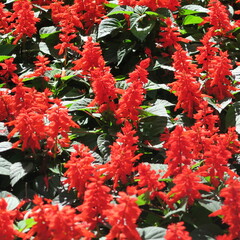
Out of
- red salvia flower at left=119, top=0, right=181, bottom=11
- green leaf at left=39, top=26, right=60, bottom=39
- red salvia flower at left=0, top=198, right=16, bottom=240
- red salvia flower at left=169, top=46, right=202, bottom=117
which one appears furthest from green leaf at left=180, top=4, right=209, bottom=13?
red salvia flower at left=0, top=198, right=16, bottom=240

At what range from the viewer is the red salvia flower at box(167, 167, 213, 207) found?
2242mm

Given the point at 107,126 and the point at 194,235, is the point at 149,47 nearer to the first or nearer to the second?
the point at 107,126

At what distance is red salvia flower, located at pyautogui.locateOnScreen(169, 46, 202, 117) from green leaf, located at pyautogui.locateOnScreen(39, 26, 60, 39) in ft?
4.46

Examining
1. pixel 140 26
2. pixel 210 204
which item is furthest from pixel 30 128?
pixel 140 26

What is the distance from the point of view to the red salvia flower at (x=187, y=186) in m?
2.24

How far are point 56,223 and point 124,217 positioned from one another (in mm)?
292

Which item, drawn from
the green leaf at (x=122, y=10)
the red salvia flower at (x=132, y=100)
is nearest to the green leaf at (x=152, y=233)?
the red salvia flower at (x=132, y=100)

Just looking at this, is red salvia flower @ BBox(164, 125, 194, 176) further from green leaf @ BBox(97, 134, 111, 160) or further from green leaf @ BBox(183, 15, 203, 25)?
green leaf @ BBox(183, 15, 203, 25)

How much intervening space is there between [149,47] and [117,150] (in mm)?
1792

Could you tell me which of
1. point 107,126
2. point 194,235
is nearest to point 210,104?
point 107,126

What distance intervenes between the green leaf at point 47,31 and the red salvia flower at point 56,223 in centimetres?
238

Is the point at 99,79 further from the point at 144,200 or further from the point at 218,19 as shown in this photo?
the point at 218,19

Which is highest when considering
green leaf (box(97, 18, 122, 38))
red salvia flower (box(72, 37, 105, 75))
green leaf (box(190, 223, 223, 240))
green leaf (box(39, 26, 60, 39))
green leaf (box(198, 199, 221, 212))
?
red salvia flower (box(72, 37, 105, 75))

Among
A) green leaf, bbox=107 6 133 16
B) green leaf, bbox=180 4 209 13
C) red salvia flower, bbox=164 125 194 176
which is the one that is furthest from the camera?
green leaf, bbox=180 4 209 13
